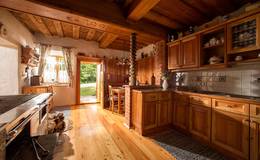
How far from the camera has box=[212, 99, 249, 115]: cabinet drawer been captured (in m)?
1.65

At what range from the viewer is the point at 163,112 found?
9.00 ft

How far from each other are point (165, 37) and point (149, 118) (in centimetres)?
225

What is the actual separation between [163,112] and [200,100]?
0.86m

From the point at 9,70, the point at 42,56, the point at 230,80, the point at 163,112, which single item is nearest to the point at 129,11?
the point at 163,112

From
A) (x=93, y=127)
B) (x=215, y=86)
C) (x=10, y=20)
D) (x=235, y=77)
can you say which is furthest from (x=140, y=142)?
(x=10, y=20)

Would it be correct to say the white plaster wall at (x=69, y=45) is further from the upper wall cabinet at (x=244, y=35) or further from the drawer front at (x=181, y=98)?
the upper wall cabinet at (x=244, y=35)

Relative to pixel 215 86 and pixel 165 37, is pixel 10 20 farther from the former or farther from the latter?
pixel 215 86

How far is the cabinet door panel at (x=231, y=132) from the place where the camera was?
1636 millimetres

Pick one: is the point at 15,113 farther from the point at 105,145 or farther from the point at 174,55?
the point at 174,55

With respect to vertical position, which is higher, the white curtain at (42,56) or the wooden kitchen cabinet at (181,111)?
the white curtain at (42,56)

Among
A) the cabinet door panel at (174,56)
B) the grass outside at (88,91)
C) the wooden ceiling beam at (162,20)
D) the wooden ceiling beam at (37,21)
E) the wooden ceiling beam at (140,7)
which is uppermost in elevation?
the wooden ceiling beam at (37,21)

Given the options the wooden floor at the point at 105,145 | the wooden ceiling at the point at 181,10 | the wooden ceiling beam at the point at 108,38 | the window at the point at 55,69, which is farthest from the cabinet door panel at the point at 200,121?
the window at the point at 55,69

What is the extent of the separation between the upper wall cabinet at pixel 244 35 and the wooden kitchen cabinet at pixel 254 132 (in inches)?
37.2

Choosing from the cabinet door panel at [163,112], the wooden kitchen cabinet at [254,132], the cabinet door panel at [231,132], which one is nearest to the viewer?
the wooden kitchen cabinet at [254,132]
